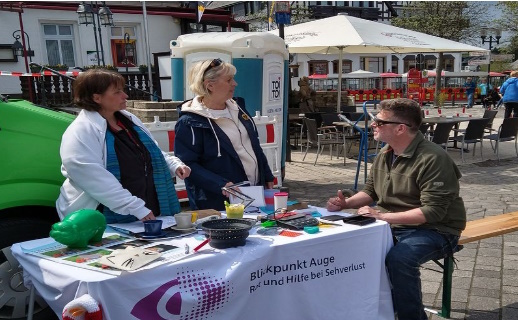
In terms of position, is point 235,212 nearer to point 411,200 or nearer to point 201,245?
point 201,245

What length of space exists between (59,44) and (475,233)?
1686cm

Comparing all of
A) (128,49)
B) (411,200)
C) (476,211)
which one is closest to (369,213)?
(411,200)

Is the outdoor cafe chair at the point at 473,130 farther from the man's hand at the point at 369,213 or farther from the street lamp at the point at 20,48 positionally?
the street lamp at the point at 20,48

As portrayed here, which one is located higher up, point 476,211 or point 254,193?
point 254,193

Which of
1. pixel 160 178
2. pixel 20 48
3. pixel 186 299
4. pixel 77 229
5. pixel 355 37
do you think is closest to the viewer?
pixel 186 299

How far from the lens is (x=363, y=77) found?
34.3 m

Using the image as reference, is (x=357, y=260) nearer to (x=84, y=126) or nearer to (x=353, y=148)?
(x=84, y=126)

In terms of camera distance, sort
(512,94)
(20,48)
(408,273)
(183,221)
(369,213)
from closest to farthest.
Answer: (183,221) → (408,273) → (369,213) → (512,94) → (20,48)

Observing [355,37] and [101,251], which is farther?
[355,37]

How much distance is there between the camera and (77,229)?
7.52 feet

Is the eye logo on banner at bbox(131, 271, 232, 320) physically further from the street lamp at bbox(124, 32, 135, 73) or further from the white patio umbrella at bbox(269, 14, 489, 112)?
the street lamp at bbox(124, 32, 135, 73)

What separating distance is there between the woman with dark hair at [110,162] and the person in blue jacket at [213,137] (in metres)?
0.21

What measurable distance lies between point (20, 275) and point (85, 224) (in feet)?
2.67

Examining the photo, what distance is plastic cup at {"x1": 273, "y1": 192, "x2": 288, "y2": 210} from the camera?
2.99 m
